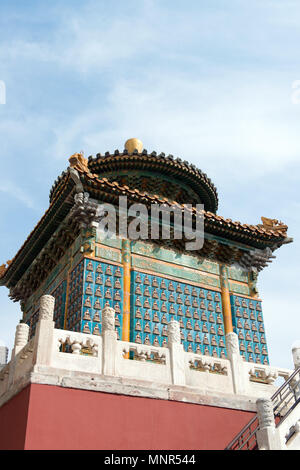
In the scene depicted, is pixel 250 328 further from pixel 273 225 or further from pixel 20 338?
pixel 20 338

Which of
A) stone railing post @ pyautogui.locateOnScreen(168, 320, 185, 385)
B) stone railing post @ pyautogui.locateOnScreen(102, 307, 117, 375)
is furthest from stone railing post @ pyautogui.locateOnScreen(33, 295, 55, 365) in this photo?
stone railing post @ pyautogui.locateOnScreen(168, 320, 185, 385)

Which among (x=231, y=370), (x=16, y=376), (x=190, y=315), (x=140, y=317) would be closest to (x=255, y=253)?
(x=190, y=315)

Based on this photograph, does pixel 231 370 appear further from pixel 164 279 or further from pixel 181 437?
pixel 164 279

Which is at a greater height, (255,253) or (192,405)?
(255,253)

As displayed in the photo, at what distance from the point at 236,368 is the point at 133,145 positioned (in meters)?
11.3

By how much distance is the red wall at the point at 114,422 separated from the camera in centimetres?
1026

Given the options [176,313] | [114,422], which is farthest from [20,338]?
[176,313]

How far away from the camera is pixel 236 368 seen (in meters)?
13.3

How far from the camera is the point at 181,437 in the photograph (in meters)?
11.4

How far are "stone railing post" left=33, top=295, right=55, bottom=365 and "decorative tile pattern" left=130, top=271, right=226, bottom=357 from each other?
174 inches

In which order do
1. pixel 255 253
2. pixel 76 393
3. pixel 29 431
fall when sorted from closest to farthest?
pixel 29 431 → pixel 76 393 → pixel 255 253

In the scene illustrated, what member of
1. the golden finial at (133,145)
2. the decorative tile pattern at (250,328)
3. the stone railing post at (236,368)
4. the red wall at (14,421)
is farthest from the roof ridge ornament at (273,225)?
the red wall at (14,421)

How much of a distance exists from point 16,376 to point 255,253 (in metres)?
10.3

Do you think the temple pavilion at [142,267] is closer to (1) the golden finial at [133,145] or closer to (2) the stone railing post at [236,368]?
(1) the golden finial at [133,145]
